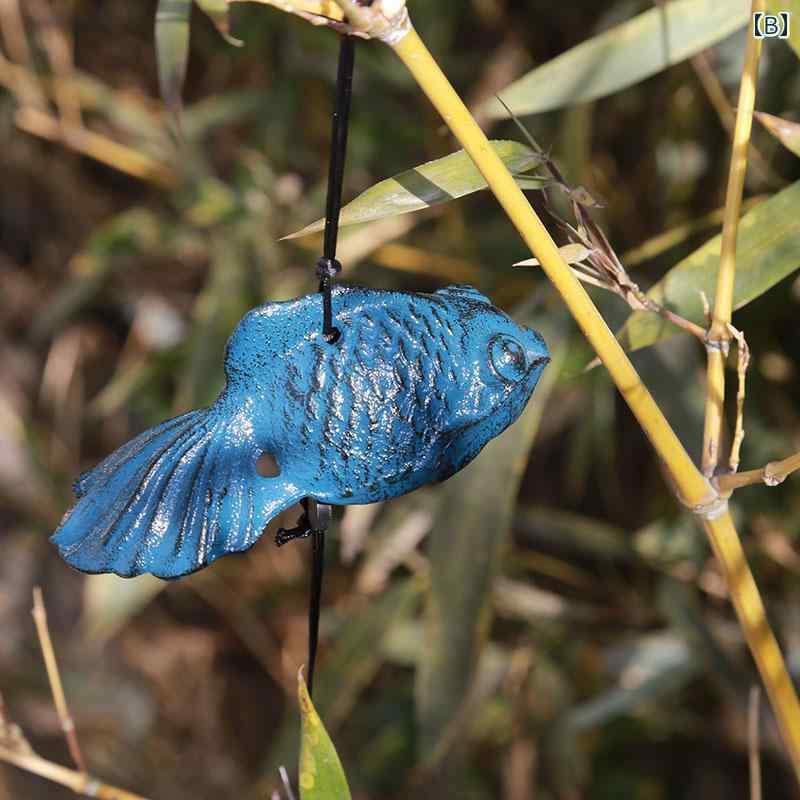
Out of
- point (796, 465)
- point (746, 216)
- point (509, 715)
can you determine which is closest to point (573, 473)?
point (509, 715)

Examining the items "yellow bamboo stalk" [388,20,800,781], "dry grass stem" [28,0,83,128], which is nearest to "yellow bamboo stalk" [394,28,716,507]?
"yellow bamboo stalk" [388,20,800,781]

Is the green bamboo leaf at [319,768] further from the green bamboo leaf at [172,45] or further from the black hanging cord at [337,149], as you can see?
the green bamboo leaf at [172,45]

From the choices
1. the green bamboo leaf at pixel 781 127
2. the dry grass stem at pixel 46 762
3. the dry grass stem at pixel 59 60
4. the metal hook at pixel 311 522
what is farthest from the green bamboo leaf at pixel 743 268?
the dry grass stem at pixel 59 60

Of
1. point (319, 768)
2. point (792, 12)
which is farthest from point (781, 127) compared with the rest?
point (319, 768)

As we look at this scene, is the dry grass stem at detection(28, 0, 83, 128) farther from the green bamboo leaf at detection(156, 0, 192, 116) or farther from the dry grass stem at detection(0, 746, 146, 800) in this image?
the dry grass stem at detection(0, 746, 146, 800)

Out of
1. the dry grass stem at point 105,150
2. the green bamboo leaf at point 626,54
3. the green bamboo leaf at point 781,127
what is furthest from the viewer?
the dry grass stem at point 105,150

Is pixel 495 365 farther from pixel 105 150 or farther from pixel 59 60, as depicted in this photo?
pixel 59 60

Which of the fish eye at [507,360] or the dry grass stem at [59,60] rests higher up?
the dry grass stem at [59,60]
